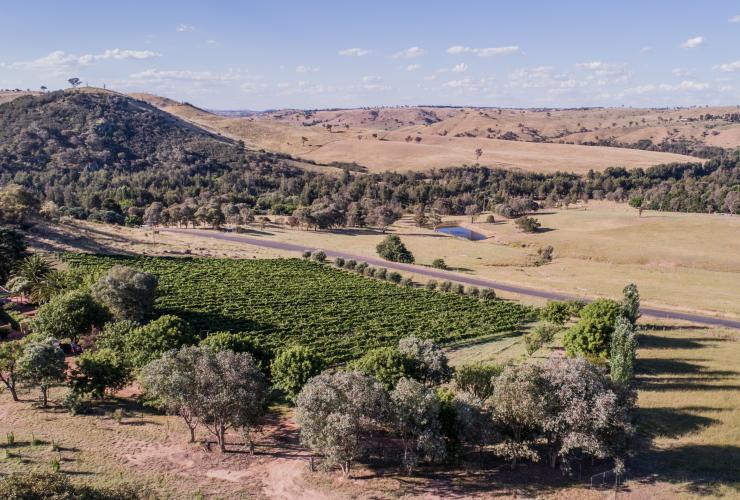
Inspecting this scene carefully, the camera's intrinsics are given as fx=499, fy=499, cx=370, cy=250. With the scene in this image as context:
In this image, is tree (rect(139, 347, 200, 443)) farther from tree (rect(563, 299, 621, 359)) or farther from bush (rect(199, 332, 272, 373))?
tree (rect(563, 299, 621, 359))

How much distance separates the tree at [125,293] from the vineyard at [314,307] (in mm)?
6591

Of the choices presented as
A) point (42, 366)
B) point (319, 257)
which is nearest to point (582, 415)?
point (42, 366)

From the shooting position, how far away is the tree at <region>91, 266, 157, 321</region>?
208ft

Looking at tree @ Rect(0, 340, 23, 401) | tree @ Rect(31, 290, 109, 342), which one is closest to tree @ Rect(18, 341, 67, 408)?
tree @ Rect(0, 340, 23, 401)

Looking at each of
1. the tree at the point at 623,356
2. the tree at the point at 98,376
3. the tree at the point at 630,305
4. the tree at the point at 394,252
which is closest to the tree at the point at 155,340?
the tree at the point at 98,376

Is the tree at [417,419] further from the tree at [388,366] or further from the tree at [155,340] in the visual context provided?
the tree at [155,340]

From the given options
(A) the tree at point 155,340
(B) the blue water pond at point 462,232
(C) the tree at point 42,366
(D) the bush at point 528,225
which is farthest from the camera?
(B) the blue water pond at point 462,232

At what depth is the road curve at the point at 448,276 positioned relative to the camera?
7781 cm

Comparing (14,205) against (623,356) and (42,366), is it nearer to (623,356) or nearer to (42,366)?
(42,366)

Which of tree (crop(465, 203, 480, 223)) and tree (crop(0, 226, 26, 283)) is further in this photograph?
tree (crop(465, 203, 480, 223))

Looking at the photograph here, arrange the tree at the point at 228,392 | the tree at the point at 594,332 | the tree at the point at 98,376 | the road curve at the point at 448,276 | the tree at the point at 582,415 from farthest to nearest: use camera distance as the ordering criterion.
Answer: the road curve at the point at 448,276 < the tree at the point at 594,332 < the tree at the point at 98,376 < the tree at the point at 228,392 < the tree at the point at 582,415

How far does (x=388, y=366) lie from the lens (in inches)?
1753

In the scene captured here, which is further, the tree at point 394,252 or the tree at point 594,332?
the tree at point 394,252

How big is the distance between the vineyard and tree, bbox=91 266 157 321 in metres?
6.59
